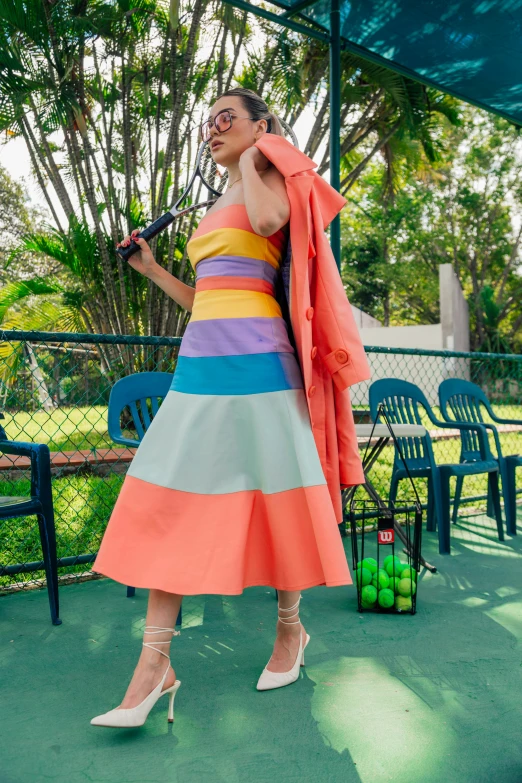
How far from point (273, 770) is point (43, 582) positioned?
189 cm

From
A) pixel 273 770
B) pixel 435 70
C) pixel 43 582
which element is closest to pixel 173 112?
pixel 435 70

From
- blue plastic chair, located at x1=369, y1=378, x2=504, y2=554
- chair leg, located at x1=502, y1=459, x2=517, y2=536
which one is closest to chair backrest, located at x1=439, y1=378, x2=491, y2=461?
blue plastic chair, located at x1=369, y1=378, x2=504, y2=554

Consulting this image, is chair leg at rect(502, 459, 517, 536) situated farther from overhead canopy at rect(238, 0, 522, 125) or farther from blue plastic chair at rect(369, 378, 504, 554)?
overhead canopy at rect(238, 0, 522, 125)

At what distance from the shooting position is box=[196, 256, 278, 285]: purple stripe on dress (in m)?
1.90

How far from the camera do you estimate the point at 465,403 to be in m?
4.68

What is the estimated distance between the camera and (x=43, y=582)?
10.4 ft

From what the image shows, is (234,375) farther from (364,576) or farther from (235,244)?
(364,576)

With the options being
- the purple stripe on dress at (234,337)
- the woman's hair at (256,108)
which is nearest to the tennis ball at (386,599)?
the purple stripe on dress at (234,337)

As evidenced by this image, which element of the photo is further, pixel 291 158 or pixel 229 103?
pixel 229 103

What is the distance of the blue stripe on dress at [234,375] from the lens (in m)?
1.87

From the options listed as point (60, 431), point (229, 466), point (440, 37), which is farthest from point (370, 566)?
point (60, 431)

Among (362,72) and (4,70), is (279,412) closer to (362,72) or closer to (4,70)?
(4,70)

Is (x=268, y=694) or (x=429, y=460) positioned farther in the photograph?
(x=429, y=460)

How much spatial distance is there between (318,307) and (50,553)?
146cm
